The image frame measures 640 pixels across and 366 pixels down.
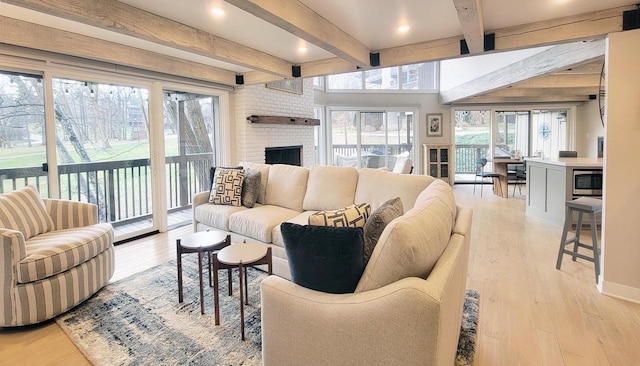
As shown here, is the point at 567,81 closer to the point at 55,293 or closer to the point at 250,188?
the point at 250,188

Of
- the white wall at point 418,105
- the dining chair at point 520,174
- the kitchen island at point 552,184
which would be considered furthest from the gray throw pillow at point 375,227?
the white wall at point 418,105

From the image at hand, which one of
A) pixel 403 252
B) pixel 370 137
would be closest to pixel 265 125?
pixel 370 137

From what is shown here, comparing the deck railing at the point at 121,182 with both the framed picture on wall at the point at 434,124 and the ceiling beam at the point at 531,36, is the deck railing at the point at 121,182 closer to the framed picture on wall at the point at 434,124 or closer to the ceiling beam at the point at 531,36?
the ceiling beam at the point at 531,36

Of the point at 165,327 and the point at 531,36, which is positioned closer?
the point at 165,327

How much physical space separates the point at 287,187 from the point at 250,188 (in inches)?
16.5

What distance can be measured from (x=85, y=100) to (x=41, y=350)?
284 cm

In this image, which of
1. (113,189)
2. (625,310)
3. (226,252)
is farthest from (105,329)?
(625,310)

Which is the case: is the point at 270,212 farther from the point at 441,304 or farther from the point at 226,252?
the point at 441,304

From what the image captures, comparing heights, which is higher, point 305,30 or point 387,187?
point 305,30

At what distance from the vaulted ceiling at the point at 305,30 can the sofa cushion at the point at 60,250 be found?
1.61 m

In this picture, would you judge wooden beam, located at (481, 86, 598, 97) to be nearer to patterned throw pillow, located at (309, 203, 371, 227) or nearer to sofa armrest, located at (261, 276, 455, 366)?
patterned throw pillow, located at (309, 203, 371, 227)

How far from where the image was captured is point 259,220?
10.2 feet

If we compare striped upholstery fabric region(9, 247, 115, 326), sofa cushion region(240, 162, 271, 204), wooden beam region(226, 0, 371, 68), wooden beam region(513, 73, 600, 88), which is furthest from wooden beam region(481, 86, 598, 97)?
striped upholstery fabric region(9, 247, 115, 326)

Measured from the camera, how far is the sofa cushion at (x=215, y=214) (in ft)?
11.3
